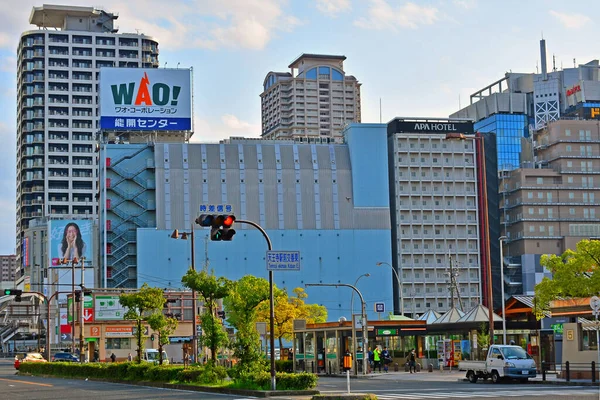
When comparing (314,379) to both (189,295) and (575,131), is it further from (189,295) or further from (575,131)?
(575,131)

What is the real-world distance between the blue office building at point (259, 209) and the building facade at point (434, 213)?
12.2 feet

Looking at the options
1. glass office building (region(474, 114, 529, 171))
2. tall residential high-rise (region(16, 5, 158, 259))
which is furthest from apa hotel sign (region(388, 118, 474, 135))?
tall residential high-rise (region(16, 5, 158, 259))

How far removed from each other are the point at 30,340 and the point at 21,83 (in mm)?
50435

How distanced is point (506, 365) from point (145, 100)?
278 feet

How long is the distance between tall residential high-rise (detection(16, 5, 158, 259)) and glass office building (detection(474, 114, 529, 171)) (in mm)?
68729

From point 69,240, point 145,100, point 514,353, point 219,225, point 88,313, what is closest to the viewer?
point 219,225

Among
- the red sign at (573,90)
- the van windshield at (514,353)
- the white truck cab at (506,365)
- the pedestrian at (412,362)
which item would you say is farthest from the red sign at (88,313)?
the red sign at (573,90)

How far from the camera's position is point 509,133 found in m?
176

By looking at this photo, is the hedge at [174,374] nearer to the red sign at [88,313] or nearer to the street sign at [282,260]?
the street sign at [282,260]

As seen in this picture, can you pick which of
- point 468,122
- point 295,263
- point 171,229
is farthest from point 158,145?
point 295,263

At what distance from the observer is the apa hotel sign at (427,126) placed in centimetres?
14112

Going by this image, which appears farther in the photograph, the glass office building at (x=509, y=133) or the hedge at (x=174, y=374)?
the glass office building at (x=509, y=133)

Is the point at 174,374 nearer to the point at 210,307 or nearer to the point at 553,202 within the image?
the point at 210,307

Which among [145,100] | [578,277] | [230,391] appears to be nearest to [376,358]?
[578,277]
